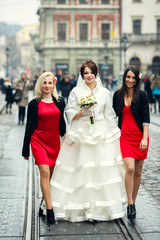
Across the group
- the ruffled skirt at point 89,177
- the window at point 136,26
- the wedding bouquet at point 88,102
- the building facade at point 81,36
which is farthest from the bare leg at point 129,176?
the window at point 136,26

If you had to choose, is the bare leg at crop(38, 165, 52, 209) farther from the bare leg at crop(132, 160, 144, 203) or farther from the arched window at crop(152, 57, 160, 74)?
the arched window at crop(152, 57, 160, 74)

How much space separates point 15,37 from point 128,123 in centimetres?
16675

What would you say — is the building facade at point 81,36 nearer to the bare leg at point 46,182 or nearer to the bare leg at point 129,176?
the bare leg at point 129,176

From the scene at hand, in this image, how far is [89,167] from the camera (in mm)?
5875

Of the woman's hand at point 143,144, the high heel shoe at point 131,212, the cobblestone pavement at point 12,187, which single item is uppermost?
the woman's hand at point 143,144

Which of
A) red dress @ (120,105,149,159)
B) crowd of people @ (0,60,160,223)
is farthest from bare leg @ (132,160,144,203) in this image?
red dress @ (120,105,149,159)

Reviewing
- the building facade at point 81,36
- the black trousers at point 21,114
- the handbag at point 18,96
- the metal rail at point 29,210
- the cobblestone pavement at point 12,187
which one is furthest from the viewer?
the building facade at point 81,36

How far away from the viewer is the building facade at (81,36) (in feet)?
184

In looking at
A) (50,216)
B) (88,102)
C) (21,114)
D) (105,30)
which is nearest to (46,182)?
(50,216)

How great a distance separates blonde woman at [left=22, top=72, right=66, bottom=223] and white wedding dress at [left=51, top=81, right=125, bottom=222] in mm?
121

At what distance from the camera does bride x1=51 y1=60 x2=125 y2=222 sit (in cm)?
586

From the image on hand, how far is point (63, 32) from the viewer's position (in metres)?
56.5

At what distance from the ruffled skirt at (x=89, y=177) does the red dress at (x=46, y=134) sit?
135 mm

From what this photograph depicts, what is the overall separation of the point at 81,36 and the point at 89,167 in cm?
5188
